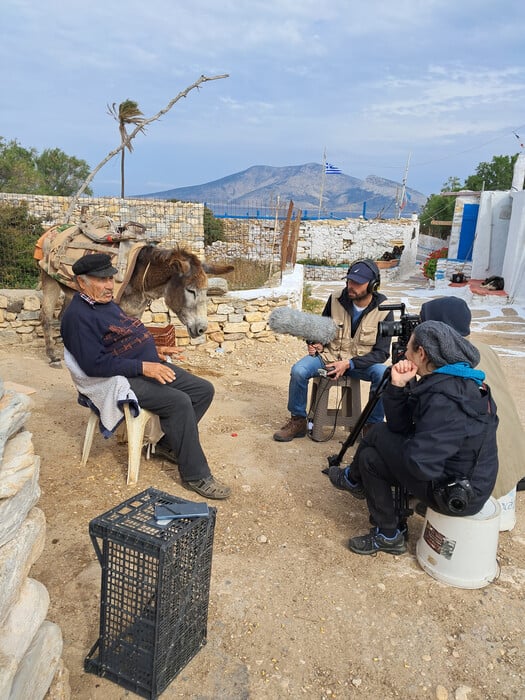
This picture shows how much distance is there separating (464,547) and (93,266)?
2.55m

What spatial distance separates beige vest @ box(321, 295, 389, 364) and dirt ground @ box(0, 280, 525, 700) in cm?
87

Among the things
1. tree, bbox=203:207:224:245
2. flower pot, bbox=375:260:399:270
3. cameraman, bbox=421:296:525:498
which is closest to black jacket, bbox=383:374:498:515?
cameraman, bbox=421:296:525:498

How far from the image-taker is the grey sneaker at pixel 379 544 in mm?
2828

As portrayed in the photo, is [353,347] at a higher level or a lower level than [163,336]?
higher

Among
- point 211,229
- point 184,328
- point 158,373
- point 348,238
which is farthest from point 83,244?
point 348,238

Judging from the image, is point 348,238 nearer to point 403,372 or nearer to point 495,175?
point 495,175

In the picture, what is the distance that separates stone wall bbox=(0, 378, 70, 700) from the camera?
1403mm

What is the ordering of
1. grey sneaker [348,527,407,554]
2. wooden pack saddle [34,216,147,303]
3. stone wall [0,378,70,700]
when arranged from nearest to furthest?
stone wall [0,378,70,700] < grey sneaker [348,527,407,554] < wooden pack saddle [34,216,147,303]

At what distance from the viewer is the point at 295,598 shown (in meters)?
2.52

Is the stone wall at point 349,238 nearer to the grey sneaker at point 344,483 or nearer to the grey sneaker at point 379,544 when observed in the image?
the grey sneaker at point 344,483

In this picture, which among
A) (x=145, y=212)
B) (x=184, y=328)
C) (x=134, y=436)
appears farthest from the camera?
(x=145, y=212)

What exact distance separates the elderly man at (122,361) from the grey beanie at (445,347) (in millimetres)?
1563

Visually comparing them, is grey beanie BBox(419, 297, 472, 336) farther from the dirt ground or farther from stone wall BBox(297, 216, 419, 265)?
stone wall BBox(297, 216, 419, 265)

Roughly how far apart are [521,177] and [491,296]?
18.1 feet
